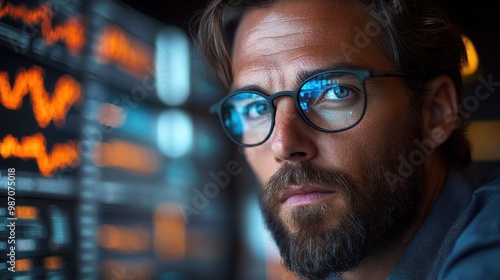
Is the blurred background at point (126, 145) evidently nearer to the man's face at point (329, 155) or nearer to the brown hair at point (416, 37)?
the brown hair at point (416, 37)

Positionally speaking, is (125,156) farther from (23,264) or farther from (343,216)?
(343,216)

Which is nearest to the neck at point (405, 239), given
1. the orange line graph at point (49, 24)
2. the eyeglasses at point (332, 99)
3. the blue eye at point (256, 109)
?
the eyeglasses at point (332, 99)

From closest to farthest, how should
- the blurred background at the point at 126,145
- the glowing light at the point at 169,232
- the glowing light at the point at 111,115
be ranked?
the blurred background at the point at 126,145 < the glowing light at the point at 111,115 < the glowing light at the point at 169,232

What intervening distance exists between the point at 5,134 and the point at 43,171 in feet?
0.58

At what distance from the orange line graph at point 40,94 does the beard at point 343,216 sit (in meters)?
0.54

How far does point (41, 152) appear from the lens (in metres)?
1.29

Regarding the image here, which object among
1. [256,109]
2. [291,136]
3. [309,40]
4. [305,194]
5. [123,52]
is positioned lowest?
[305,194]

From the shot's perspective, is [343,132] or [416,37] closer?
[343,132]

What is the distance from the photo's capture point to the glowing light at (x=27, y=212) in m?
1.15

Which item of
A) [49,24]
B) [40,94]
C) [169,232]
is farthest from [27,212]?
[169,232]

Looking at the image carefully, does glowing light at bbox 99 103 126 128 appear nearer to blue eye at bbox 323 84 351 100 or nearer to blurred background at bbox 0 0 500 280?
blurred background at bbox 0 0 500 280

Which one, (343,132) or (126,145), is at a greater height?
(126,145)

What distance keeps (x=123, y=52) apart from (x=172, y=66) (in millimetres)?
411

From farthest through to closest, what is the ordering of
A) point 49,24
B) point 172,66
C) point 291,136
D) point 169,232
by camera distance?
point 172,66
point 169,232
point 49,24
point 291,136
